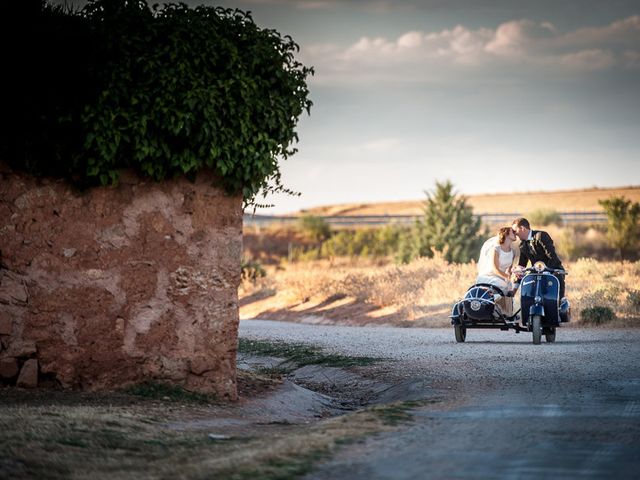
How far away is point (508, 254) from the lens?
19.2 m

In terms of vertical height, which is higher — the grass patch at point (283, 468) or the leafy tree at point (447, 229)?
the leafy tree at point (447, 229)

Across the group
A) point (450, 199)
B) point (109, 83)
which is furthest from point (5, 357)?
point (450, 199)

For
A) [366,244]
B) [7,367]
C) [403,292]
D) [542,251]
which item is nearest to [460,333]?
[542,251]

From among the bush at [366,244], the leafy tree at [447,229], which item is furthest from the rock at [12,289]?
the bush at [366,244]

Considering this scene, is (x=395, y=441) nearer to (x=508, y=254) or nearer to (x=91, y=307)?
(x=91, y=307)

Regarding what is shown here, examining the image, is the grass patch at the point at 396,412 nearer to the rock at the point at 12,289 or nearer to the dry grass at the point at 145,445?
the dry grass at the point at 145,445

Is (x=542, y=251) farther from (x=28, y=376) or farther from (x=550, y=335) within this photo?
(x=28, y=376)

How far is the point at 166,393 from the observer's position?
11.2m

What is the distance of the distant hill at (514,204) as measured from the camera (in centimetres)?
9029

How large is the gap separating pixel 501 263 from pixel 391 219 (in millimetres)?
62352

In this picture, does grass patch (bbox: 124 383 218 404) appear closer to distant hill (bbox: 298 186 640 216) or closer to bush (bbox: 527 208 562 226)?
bush (bbox: 527 208 562 226)

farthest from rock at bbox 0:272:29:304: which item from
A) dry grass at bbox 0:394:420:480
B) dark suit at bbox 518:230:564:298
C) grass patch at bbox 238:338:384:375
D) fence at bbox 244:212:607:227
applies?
fence at bbox 244:212:607:227

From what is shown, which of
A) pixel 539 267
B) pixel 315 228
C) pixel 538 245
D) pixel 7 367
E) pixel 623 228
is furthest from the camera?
pixel 315 228

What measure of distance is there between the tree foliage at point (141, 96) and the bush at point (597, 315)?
1431 cm
